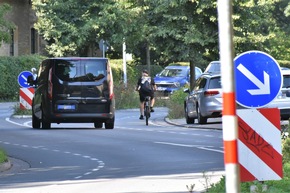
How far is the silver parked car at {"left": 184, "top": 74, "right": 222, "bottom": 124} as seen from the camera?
32.8 metres

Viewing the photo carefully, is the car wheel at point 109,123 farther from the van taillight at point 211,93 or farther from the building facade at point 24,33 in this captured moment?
the building facade at point 24,33

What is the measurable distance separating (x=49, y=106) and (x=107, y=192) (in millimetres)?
15261

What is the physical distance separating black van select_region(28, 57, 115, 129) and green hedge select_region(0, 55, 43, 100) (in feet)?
78.8

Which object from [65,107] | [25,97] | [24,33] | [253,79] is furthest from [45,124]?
[24,33]

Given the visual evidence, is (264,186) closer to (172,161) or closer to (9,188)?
(9,188)

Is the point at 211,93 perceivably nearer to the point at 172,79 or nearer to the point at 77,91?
the point at 77,91

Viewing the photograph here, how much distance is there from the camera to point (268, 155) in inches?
498

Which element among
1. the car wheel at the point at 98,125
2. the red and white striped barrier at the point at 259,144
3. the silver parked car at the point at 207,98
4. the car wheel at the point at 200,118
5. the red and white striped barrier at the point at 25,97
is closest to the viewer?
the red and white striped barrier at the point at 259,144

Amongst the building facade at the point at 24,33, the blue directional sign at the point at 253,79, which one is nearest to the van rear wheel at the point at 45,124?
the blue directional sign at the point at 253,79

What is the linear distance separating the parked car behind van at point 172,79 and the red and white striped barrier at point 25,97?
19.2m

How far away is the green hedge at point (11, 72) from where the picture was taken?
5481 centimetres

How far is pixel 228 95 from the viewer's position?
8.12 m

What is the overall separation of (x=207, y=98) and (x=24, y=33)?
3455 centimetres

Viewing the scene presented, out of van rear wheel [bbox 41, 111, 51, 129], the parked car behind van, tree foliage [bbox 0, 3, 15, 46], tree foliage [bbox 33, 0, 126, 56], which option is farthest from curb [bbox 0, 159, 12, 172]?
tree foliage [bbox 33, 0, 126, 56]
